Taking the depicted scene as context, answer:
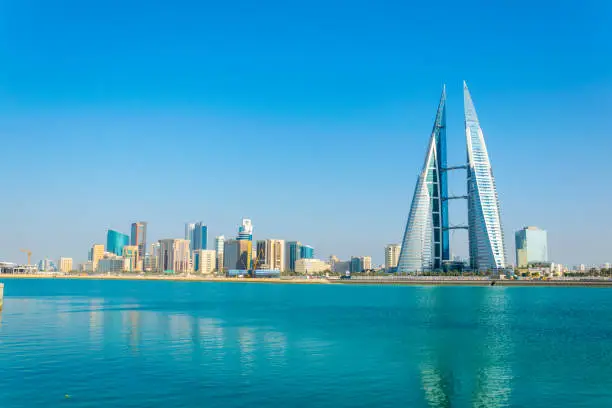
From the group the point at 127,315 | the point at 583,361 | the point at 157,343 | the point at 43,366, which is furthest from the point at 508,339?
the point at 127,315

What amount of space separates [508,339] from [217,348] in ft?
83.9

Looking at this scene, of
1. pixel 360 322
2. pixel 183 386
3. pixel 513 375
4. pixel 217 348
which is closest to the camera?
pixel 183 386

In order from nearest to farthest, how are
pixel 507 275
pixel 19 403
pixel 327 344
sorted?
pixel 19 403
pixel 327 344
pixel 507 275

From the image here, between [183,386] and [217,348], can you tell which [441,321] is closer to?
[217,348]

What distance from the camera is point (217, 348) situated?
40125 millimetres

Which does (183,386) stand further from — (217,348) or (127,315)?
(127,315)

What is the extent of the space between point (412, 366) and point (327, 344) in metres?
10.4

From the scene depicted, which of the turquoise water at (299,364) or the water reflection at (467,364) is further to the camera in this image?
the water reflection at (467,364)

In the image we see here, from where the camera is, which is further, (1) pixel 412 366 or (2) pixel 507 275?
(2) pixel 507 275

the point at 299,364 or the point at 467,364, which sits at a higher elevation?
the point at 299,364

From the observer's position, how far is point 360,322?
6212 cm

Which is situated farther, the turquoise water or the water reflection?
the water reflection

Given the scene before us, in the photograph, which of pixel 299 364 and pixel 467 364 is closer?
pixel 299 364

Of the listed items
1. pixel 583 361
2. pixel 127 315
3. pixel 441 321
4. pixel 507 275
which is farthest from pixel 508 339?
pixel 507 275
